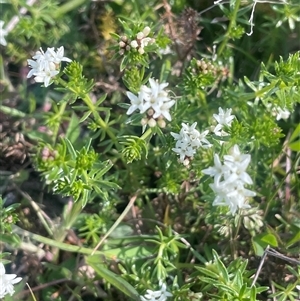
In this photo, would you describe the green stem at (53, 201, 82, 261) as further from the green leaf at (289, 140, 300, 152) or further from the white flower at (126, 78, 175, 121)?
the green leaf at (289, 140, 300, 152)

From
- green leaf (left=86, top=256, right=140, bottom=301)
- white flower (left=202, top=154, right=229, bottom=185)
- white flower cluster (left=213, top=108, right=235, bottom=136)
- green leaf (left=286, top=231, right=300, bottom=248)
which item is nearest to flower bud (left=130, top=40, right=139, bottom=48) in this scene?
white flower cluster (left=213, top=108, right=235, bottom=136)

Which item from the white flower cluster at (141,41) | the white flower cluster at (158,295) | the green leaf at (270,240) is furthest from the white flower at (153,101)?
the green leaf at (270,240)

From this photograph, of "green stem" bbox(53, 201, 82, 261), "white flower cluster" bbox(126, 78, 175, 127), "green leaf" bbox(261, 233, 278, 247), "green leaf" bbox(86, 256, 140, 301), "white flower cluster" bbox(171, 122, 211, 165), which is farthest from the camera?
"green stem" bbox(53, 201, 82, 261)

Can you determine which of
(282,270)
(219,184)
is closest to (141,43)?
(219,184)

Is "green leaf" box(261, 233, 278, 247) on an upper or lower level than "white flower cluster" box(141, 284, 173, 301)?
upper

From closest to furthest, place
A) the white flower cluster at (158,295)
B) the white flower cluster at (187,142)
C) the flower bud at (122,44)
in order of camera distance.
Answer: the white flower cluster at (187,142) < the flower bud at (122,44) < the white flower cluster at (158,295)

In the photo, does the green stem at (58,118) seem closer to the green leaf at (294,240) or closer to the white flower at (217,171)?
the white flower at (217,171)
